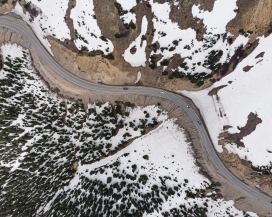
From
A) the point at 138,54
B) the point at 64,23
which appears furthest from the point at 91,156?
the point at 64,23

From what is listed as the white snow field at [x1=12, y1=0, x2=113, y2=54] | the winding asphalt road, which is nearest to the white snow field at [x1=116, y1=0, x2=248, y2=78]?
the winding asphalt road

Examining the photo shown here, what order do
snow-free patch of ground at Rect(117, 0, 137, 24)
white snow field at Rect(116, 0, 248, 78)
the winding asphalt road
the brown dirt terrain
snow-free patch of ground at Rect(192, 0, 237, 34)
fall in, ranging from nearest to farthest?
the brown dirt terrain < snow-free patch of ground at Rect(192, 0, 237, 34) < white snow field at Rect(116, 0, 248, 78) < snow-free patch of ground at Rect(117, 0, 137, 24) < the winding asphalt road

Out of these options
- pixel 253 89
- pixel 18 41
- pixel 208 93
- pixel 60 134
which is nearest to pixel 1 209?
pixel 60 134

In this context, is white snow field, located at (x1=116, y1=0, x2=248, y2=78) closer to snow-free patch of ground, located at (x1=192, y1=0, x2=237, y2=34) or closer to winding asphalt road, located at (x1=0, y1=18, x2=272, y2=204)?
snow-free patch of ground, located at (x1=192, y1=0, x2=237, y2=34)

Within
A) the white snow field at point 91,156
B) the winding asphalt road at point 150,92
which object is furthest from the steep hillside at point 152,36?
the white snow field at point 91,156

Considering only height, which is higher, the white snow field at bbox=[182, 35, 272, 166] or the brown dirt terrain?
the brown dirt terrain

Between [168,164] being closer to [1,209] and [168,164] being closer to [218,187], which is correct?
[218,187]
